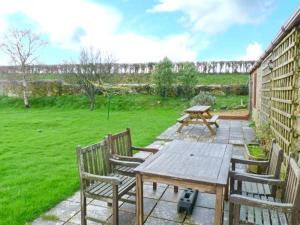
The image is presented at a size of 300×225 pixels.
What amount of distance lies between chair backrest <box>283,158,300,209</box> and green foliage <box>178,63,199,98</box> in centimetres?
1498

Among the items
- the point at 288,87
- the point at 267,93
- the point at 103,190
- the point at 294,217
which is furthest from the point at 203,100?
the point at 294,217

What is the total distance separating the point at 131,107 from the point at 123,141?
13107mm

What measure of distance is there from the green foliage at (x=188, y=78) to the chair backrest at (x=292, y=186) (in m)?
15.0

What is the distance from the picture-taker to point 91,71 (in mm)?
17500

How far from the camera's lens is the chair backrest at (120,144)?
353cm

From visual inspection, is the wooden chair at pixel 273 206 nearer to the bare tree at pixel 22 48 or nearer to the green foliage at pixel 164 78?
the green foliage at pixel 164 78

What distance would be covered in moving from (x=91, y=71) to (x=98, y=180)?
1553cm

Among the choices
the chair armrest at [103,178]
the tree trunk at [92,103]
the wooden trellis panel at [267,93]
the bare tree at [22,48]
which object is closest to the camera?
the chair armrest at [103,178]

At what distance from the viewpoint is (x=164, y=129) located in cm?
970

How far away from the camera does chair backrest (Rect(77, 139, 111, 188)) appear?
9.39 feet

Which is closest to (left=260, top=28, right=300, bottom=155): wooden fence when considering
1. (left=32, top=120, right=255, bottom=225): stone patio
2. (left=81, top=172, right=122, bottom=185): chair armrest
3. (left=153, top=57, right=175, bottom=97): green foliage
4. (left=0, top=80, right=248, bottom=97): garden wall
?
(left=32, top=120, right=255, bottom=225): stone patio

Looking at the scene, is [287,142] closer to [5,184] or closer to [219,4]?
[5,184]

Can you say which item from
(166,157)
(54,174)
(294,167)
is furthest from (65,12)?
(294,167)

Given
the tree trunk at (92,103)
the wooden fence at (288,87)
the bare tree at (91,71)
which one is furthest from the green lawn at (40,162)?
the bare tree at (91,71)
